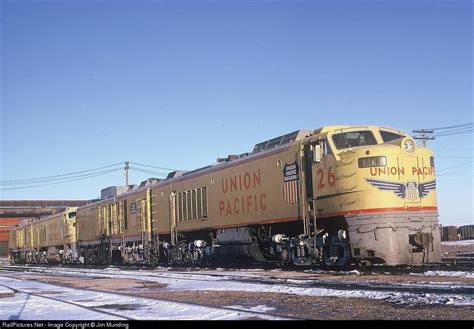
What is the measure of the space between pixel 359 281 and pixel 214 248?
1148 centimetres

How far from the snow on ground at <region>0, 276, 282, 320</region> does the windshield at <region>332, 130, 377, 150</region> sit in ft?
27.8

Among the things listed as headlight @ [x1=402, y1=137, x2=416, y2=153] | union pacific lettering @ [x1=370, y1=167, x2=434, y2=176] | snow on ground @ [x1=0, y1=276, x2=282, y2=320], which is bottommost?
snow on ground @ [x1=0, y1=276, x2=282, y2=320]

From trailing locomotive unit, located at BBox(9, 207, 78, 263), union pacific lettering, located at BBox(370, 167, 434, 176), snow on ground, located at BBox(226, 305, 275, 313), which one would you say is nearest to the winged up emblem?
union pacific lettering, located at BBox(370, 167, 434, 176)

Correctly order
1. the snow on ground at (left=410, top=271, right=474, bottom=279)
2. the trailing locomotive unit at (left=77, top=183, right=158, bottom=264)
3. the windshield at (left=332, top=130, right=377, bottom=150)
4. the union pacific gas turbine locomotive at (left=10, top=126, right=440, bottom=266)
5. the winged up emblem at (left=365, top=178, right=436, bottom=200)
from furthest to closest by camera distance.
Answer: the trailing locomotive unit at (left=77, top=183, right=158, bottom=264)
the windshield at (left=332, top=130, right=377, bottom=150)
the winged up emblem at (left=365, top=178, right=436, bottom=200)
the union pacific gas turbine locomotive at (left=10, top=126, right=440, bottom=266)
the snow on ground at (left=410, top=271, right=474, bottom=279)

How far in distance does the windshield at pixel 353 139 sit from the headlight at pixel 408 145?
3.75 ft

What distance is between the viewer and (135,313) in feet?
31.7

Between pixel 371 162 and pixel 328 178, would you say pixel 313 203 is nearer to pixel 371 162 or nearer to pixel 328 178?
pixel 328 178

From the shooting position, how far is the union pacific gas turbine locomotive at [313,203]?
54.4 ft

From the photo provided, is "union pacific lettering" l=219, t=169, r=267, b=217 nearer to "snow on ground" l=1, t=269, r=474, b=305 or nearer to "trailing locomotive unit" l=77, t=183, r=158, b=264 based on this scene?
"snow on ground" l=1, t=269, r=474, b=305

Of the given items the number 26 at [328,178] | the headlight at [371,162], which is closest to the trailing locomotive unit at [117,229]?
the number 26 at [328,178]

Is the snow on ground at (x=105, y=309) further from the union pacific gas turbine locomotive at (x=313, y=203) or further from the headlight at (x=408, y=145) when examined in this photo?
the headlight at (x=408, y=145)

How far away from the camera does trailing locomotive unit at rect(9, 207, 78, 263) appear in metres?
44.2

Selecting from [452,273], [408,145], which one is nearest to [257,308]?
[452,273]

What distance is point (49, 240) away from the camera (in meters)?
48.5
